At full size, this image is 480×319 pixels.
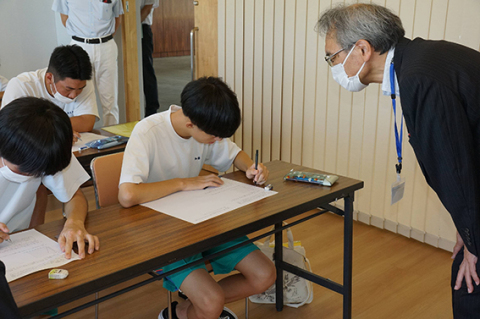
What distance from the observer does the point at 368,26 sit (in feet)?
4.64

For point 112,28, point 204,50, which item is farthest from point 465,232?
point 112,28

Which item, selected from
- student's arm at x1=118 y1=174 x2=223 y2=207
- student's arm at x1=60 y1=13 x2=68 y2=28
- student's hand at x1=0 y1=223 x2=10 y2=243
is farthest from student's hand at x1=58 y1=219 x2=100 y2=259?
student's arm at x1=60 y1=13 x2=68 y2=28

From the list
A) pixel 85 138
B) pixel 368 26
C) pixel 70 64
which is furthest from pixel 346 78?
pixel 70 64

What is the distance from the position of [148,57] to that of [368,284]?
3.87 m

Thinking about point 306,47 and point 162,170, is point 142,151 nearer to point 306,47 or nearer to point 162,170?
point 162,170

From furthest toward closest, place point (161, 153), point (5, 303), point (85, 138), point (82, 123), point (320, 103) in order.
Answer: point (320, 103) < point (82, 123) < point (85, 138) < point (161, 153) < point (5, 303)

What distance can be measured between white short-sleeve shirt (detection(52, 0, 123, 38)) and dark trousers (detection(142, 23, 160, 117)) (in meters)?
1.13

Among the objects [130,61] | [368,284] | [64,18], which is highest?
[64,18]

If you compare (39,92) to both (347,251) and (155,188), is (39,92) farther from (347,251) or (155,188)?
(347,251)

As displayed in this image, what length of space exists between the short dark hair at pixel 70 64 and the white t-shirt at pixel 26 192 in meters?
1.19

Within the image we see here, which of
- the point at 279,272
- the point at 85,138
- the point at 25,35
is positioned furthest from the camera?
the point at 25,35

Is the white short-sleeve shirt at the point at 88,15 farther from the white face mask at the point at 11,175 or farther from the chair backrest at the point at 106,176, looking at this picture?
the white face mask at the point at 11,175

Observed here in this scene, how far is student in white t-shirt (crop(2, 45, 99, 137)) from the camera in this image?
2.78m

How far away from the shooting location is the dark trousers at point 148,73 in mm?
5453
